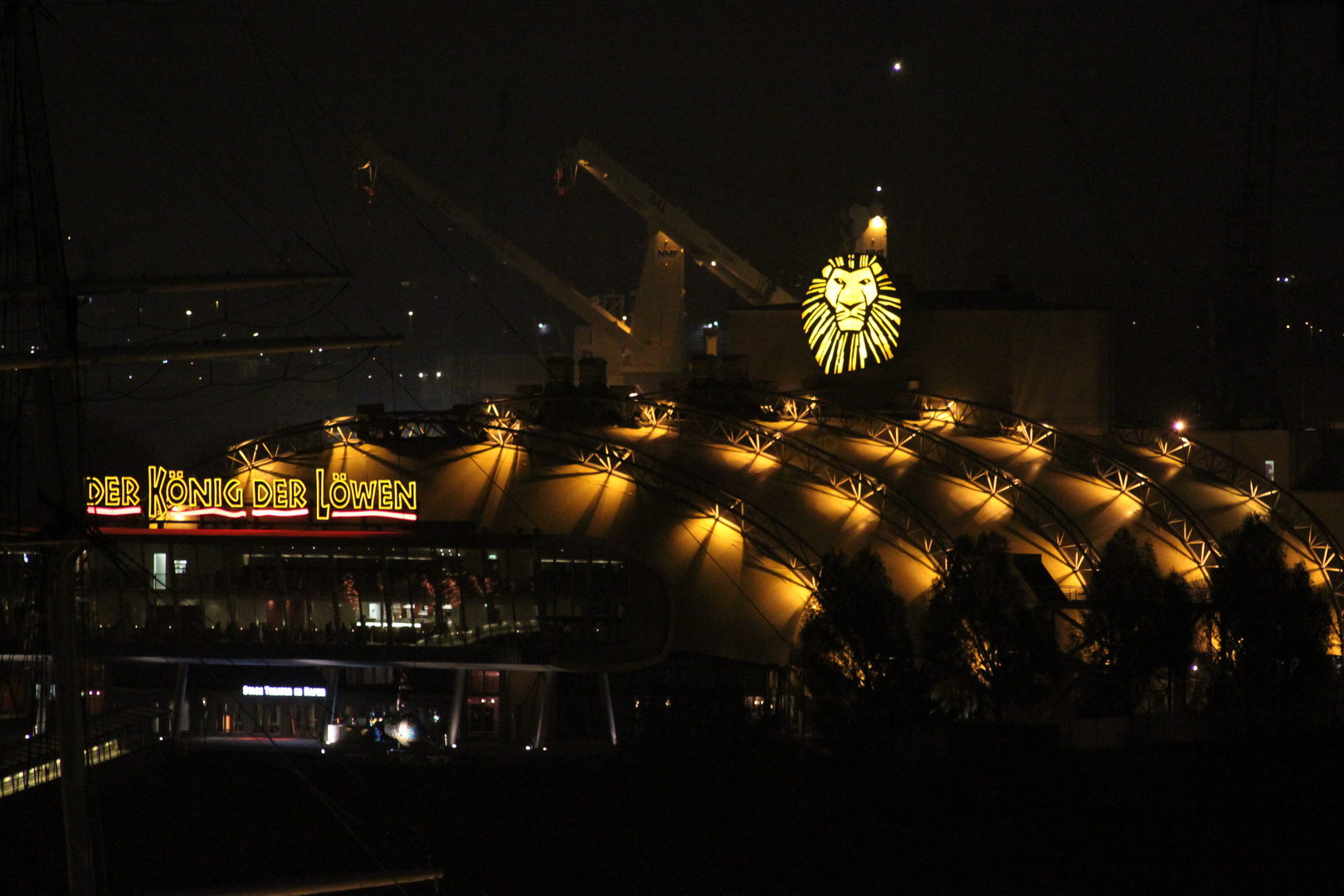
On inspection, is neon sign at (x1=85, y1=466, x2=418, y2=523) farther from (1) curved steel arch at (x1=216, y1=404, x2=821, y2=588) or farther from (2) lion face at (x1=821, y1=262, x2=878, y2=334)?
(2) lion face at (x1=821, y1=262, x2=878, y2=334)

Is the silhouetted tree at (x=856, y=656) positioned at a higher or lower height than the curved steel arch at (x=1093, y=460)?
lower

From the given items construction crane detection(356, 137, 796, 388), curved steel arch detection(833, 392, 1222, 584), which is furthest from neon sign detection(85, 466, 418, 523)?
construction crane detection(356, 137, 796, 388)

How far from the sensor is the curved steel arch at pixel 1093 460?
63.4 metres

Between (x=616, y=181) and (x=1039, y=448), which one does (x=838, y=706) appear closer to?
(x=1039, y=448)

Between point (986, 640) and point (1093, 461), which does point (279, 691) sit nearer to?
point (986, 640)

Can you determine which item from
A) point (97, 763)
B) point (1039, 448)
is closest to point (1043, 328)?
point (1039, 448)

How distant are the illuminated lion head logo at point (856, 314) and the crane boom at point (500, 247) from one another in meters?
27.4

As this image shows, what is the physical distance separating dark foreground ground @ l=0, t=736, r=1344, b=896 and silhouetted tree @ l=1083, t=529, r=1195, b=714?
377 cm

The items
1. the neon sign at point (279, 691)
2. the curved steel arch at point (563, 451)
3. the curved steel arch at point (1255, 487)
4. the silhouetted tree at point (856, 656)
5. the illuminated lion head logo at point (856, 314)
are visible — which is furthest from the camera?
the illuminated lion head logo at point (856, 314)

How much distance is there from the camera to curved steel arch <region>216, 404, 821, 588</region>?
5853 cm

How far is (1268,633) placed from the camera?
179 feet

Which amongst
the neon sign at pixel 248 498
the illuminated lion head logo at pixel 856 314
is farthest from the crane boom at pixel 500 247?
the neon sign at pixel 248 498

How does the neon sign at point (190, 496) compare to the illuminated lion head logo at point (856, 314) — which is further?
the illuminated lion head logo at point (856, 314)

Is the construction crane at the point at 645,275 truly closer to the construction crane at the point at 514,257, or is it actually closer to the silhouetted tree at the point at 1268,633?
the construction crane at the point at 514,257
